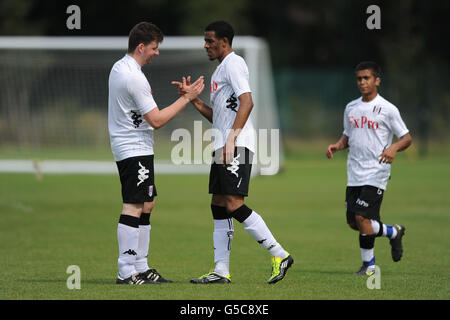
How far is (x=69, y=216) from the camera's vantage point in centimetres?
1435

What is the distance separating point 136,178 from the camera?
7289 millimetres

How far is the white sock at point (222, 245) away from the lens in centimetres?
754

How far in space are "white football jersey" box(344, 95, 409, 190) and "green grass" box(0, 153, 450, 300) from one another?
40.4 inches

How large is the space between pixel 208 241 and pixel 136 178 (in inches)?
169

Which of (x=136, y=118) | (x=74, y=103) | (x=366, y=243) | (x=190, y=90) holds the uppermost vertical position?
(x=74, y=103)

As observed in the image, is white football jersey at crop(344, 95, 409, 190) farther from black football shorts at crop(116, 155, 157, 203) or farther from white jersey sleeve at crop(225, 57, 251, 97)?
black football shorts at crop(116, 155, 157, 203)

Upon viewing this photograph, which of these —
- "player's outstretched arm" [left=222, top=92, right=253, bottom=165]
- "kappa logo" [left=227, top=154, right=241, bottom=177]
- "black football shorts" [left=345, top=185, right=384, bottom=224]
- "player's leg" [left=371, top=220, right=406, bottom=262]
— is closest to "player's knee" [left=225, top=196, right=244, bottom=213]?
"kappa logo" [left=227, top=154, right=241, bottom=177]

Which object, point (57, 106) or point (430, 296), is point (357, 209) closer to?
point (430, 296)

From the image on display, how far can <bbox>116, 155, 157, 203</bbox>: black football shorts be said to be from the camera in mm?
7277

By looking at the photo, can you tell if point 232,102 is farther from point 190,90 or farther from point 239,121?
point 190,90

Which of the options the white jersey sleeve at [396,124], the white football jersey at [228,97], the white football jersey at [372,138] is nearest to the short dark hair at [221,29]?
the white football jersey at [228,97]

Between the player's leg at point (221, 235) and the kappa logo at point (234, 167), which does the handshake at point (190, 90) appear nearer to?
the kappa logo at point (234, 167)

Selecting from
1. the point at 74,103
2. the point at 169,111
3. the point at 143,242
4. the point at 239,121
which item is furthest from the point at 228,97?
the point at 74,103
